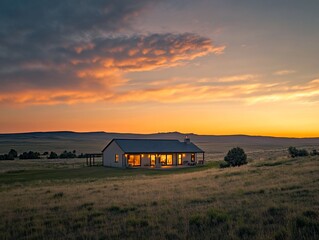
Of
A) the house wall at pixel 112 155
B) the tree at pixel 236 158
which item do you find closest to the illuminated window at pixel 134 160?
the house wall at pixel 112 155

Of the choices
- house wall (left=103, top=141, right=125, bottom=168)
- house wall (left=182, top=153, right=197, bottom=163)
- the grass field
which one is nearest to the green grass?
house wall (left=103, top=141, right=125, bottom=168)

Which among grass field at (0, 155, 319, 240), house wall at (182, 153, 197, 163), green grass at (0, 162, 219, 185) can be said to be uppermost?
grass field at (0, 155, 319, 240)

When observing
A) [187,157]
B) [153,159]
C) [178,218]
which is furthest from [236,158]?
[178,218]

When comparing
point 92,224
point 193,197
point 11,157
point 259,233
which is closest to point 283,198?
point 193,197

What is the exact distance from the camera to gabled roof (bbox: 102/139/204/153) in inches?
2252

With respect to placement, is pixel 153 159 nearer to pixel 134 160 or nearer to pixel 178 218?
pixel 134 160

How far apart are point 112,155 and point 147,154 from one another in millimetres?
6497

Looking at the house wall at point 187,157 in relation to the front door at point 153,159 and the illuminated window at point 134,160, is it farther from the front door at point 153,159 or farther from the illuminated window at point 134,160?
the illuminated window at point 134,160

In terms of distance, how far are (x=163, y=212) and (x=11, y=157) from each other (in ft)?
242

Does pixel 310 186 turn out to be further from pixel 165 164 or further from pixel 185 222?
pixel 165 164

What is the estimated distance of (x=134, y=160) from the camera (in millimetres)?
57125

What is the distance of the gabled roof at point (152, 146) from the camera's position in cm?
5719

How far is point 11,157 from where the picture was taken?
252ft

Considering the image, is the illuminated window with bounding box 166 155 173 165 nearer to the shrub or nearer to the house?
the house
